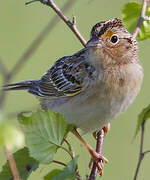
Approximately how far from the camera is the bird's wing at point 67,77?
4.55m

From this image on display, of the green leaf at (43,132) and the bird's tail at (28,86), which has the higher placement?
the bird's tail at (28,86)

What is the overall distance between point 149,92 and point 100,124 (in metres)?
4.48

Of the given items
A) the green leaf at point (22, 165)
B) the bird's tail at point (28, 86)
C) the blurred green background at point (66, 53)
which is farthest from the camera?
the blurred green background at point (66, 53)

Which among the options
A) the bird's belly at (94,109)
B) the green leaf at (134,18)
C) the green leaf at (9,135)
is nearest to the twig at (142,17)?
the green leaf at (134,18)

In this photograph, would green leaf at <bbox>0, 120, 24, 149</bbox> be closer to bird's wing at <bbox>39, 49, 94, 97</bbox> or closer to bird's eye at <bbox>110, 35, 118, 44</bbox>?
bird's eye at <bbox>110, 35, 118, 44</bbox>

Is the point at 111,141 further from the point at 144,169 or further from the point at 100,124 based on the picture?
the point at 100,124

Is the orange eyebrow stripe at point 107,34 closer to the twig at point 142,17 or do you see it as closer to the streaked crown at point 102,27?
the streaked crown at point 102,27

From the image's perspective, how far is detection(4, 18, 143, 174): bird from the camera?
4.27m

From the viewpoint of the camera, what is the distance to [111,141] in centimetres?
801

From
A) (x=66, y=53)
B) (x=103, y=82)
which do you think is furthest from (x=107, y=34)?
(x=66, y=53)

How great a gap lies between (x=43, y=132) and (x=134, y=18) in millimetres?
1417

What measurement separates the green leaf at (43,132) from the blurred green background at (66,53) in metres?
4.63

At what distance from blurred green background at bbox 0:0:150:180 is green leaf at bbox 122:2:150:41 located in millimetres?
3869

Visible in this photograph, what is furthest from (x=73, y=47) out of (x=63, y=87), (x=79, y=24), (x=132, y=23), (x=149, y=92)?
(x=132, y=23)
